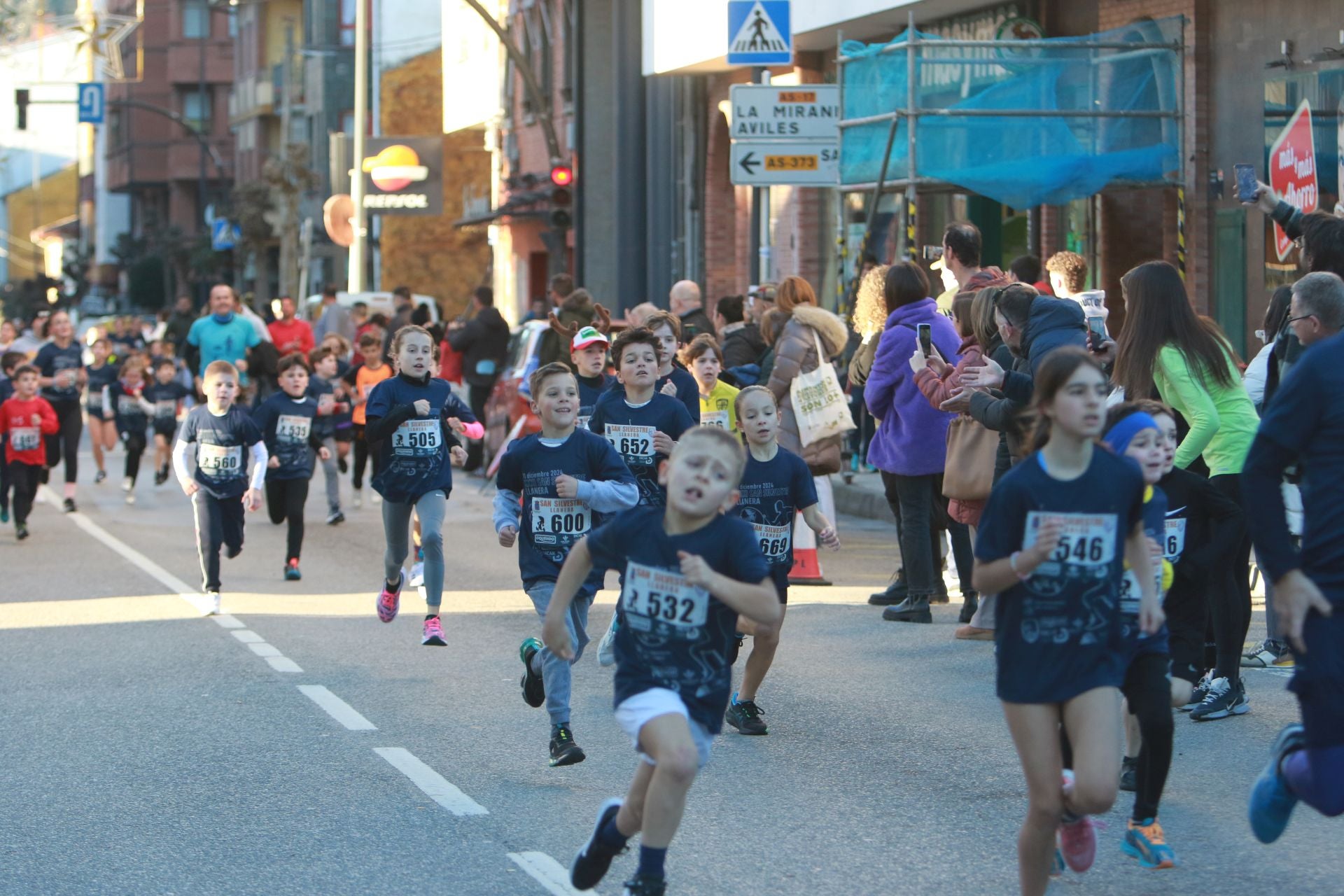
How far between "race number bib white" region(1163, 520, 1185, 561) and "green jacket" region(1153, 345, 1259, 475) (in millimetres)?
948

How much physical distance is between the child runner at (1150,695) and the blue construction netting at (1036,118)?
11255 mm

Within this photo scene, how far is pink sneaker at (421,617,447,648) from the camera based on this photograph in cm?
1039

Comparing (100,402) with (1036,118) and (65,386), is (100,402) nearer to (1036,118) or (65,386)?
(65,386)

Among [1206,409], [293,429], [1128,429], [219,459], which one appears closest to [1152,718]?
[1128,429]

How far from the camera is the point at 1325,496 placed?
523 cm

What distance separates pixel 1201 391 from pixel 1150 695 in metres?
2.38

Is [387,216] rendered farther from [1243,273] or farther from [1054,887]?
[1054,887]

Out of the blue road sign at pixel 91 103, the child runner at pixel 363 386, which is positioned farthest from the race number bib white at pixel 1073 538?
the blue road sign at pixel 91 103

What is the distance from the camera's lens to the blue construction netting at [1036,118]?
686 inches

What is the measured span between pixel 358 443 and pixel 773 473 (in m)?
11.3

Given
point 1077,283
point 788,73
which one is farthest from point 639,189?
point 1077,283

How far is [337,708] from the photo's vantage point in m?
8.95

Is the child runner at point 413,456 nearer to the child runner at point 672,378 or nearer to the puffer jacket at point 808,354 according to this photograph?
the child runner at point 672,378

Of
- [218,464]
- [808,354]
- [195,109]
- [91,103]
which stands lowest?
[218,464]
